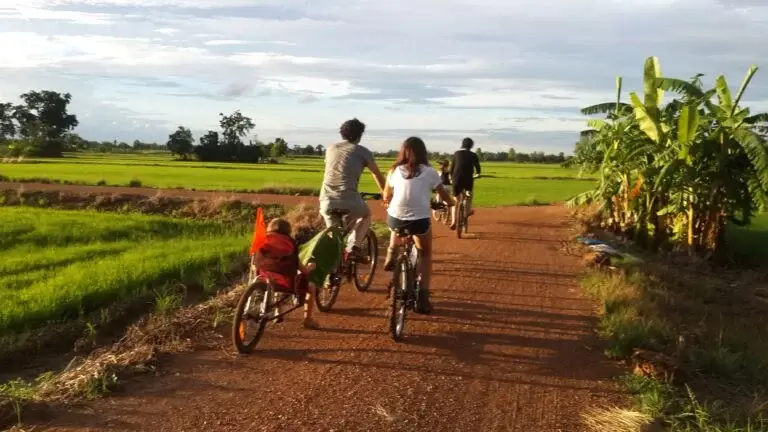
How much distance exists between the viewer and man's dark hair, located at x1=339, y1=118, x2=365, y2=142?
742cm

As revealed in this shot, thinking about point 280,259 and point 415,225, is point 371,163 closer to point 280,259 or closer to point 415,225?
point 415,225

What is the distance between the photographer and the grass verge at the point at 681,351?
5.27 metres

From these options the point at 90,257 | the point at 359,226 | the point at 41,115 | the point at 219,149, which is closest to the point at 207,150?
the point at 219,149

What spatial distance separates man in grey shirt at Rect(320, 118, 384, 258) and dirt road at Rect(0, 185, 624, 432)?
1178 millimetres

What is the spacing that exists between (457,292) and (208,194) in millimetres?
19524

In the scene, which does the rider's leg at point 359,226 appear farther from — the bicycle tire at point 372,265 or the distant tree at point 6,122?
the distant tree at point 6,122

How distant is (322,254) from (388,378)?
1.60 meters

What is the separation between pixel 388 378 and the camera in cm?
584

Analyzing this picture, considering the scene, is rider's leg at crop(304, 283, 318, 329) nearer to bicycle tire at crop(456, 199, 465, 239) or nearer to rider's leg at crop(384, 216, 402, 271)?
rider's leg at crop(384, 216, 402, 271)

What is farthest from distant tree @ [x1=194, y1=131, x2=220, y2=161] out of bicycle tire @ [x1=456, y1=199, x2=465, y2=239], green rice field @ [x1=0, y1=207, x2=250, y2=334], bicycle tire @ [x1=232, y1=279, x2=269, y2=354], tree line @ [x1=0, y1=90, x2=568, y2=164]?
bicycle tire @ [x1=232, y1=279, x2=269, y2=354]

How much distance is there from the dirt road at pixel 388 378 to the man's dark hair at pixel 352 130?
1914 mm

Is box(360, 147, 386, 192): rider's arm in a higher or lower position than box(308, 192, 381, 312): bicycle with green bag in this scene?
higher

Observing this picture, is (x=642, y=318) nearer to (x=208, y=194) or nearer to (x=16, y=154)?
(x=208, y=194)

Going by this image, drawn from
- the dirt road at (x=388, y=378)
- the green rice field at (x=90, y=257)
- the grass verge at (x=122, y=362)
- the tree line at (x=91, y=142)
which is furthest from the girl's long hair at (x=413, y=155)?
the tree line at (x=91, y=142)
